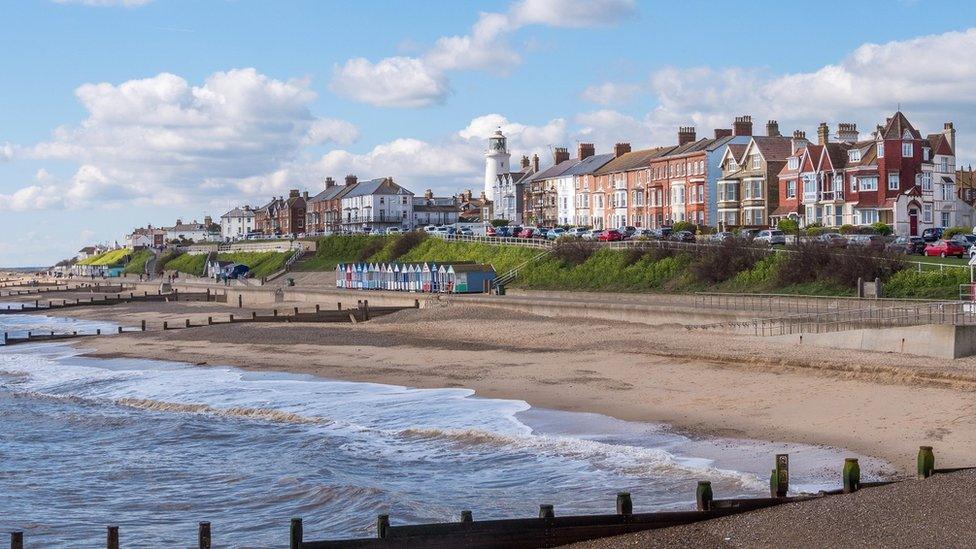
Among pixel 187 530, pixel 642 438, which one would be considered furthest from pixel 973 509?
pixel 187 530

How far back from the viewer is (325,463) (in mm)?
21266

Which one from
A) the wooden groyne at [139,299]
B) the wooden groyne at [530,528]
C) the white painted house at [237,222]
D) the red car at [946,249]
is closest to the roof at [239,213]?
the white painted house at [237,222]

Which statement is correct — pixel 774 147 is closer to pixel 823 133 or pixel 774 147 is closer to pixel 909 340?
pixel 823 133

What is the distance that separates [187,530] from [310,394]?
13.6 m

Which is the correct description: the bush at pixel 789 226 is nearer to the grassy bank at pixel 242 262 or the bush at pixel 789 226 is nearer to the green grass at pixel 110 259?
the grassy bank at pixel 242 262

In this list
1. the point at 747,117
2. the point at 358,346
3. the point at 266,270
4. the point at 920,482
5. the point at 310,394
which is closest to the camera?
the point at 920,482

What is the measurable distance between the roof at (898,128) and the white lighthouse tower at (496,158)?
63347 millimetres

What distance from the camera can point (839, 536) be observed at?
13.1m

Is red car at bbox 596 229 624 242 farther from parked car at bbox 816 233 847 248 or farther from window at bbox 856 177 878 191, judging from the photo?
parked car at bbox 816 233 847 248

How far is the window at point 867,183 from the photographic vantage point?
65.5 m

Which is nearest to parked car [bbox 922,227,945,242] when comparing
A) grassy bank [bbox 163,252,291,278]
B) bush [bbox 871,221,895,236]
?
bush [bbox 871,221,895,236]

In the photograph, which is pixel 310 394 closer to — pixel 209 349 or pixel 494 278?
pixel 209 349

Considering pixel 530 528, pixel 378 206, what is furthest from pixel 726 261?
pixel 378 206

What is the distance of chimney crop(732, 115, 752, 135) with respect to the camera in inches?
3268
